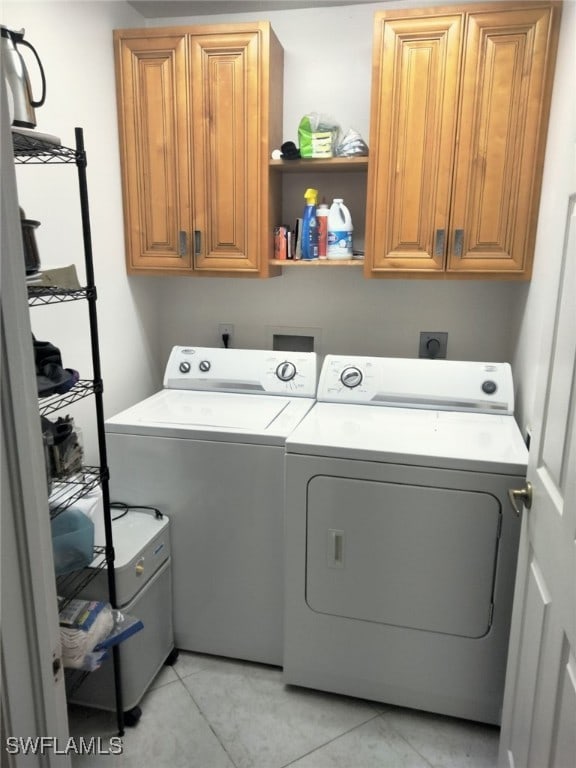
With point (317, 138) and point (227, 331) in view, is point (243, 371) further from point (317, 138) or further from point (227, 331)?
point (317, 138)

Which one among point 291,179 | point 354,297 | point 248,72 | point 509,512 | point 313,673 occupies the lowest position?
point 313,673

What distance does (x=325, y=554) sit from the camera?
1774 millimetres

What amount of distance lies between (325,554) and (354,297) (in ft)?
3.81

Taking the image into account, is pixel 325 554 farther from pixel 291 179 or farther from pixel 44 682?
pixel 291 179

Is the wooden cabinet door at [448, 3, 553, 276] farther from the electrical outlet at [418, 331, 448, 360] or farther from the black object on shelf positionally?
the black object on shelf

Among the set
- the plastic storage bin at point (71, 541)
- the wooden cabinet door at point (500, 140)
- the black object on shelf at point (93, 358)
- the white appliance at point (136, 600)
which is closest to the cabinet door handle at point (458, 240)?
Result: the wooden cabinet door at point (500, 140)

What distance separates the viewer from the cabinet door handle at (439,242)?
2.01 meters

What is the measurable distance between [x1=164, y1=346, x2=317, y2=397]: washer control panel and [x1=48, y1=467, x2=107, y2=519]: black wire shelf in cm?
80

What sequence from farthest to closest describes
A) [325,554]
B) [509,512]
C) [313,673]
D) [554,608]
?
[313,673] → [325,554] → [509,512] → [554,608]

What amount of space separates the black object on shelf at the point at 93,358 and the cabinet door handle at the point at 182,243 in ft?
2.22

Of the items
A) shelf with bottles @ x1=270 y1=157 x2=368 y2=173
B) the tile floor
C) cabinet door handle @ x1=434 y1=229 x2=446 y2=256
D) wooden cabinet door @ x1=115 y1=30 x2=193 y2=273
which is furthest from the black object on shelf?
cabinet door handle @ x1=434 y1=229 x2=446 y2=256

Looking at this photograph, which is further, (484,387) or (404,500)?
(484,387)

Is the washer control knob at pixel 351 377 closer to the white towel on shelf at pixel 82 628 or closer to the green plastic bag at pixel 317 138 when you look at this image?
the green plastic bag at pixel 317 138

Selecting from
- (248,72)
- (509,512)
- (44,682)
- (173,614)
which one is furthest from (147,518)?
(248,72)
